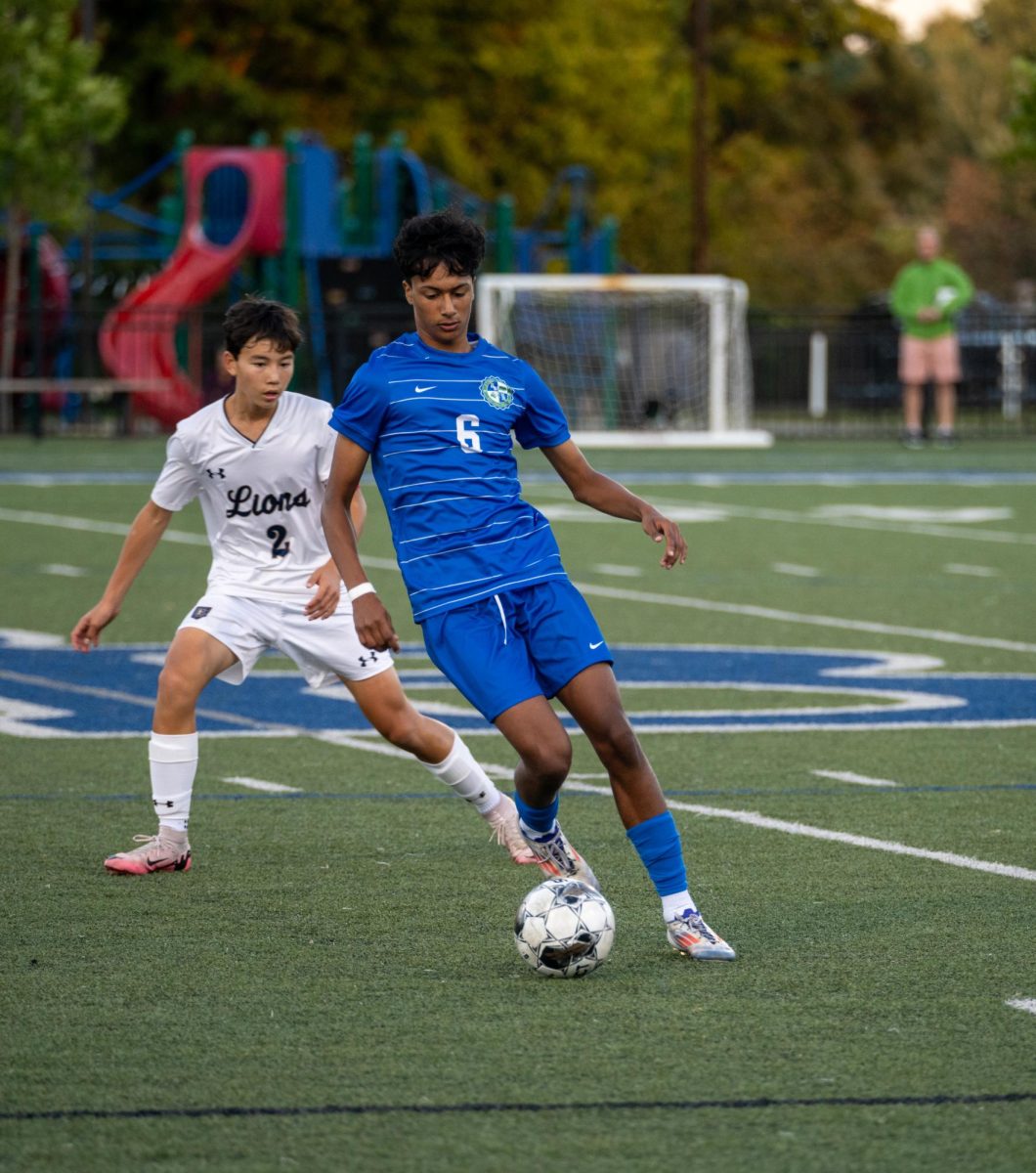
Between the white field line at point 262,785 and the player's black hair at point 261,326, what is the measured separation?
185cm

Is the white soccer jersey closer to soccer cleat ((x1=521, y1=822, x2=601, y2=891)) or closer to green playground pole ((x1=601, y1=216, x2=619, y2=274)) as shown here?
soccer cleat ((x1=521, y1=822, x2=601, y2=891))

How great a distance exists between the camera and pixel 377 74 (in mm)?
45219

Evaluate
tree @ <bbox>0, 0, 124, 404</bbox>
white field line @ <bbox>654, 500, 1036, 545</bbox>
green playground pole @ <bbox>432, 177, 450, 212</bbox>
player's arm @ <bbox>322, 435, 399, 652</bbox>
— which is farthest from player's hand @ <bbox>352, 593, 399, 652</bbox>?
green playground pole @ <bbox>432, 177, 450, 212</bbox>

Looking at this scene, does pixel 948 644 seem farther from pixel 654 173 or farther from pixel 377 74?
pixel 654 173

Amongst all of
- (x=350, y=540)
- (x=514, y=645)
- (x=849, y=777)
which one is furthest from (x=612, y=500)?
(x=849, y=777)

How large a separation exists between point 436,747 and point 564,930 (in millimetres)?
1585

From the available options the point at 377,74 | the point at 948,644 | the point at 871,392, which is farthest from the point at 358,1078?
the point at 377,74

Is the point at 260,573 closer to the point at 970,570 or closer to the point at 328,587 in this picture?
the point at 328,587

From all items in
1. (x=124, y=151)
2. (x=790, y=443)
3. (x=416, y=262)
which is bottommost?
(x=790, y=443)

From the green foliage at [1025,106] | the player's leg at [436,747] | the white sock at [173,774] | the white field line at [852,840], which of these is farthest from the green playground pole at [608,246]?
the white sock at [173,774]

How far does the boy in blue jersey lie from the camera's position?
233 inches

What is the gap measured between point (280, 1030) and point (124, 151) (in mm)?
41905

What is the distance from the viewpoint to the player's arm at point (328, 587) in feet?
22.7

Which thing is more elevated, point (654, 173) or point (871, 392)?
point (654, 173)
